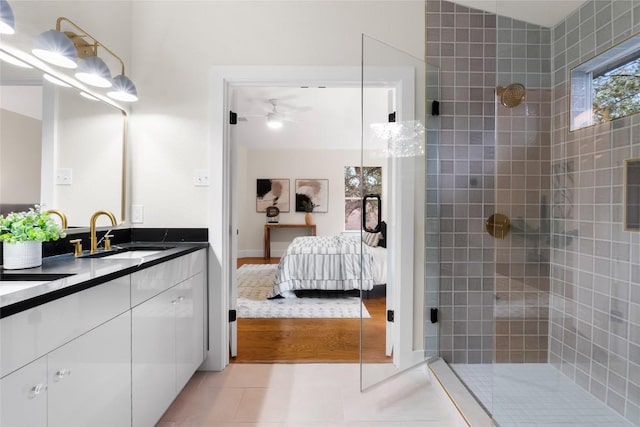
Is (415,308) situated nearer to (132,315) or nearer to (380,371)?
(380,371)

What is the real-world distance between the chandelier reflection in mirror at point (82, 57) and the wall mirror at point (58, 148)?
10 centimetres

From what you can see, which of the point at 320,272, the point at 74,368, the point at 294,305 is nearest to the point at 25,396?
the point at 74,368

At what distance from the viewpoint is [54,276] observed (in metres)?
1.19

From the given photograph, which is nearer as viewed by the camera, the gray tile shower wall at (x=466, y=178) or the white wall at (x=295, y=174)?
the gray tile shower wall at (x=466, y=178)

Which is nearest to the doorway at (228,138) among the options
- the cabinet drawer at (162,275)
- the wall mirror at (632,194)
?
the cabinet drawer at (162,275)

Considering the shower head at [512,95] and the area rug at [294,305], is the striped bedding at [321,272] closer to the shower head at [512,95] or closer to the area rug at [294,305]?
the area rug at [294,305]

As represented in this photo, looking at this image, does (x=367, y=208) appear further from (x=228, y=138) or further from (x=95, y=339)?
(x=95, y=339)

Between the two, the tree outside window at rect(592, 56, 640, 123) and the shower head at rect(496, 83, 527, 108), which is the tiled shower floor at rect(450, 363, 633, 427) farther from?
the shower head at rect(496, 83, 527, 108)

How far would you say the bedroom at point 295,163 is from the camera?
312 centimetres

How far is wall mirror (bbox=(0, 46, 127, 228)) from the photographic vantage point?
Answer: 1.38 m

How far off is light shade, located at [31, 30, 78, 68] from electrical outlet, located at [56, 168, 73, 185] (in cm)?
54

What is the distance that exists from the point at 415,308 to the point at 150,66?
2.52 metres

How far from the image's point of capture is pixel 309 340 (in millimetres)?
2670

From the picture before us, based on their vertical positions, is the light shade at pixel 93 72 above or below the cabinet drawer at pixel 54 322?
above
